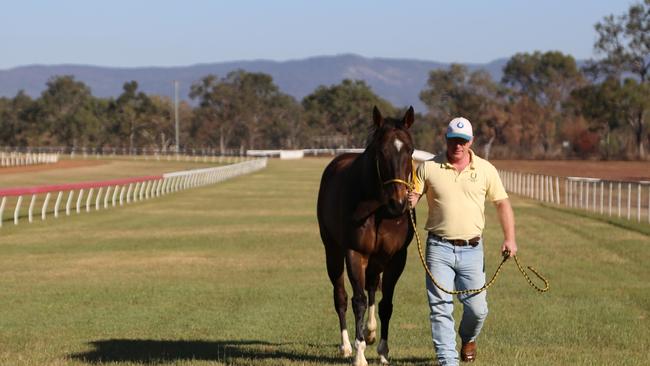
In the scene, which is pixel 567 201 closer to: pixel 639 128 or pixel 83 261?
pixel 83 261

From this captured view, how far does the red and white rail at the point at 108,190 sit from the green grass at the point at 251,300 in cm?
230

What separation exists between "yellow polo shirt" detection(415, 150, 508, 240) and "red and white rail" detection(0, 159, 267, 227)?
18.4m

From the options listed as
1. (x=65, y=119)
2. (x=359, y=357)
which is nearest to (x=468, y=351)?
(x=359, y=357)

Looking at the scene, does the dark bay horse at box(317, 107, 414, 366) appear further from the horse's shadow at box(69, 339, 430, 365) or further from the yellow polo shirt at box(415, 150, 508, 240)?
the horse's shadow at box(69, 339, 430, 365)

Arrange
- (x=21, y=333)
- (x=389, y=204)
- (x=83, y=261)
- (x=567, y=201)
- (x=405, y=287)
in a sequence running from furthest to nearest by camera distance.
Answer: (x=567, y=201) → (x=83, y=261) → (x=405, y=287) → (x=21, y=333) → (x=389, y=204)

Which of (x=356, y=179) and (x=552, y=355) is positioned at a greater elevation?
(x=356, y=179)

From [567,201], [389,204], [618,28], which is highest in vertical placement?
[618,28]

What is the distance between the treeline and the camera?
125875 mm

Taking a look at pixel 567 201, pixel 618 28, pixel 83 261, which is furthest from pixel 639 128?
pixel 83 261

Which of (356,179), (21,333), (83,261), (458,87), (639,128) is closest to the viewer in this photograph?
(356,179)

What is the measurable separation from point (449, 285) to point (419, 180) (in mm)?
752

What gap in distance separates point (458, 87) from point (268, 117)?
1571 inches

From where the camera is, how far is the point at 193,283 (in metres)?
15.0

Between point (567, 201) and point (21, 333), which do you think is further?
point (567, 201)
